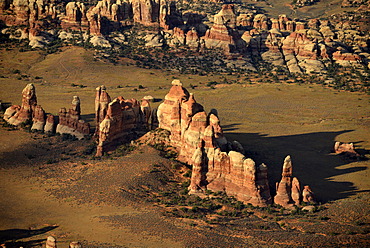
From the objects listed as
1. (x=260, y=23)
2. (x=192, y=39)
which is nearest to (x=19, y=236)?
(x=192, y=39)

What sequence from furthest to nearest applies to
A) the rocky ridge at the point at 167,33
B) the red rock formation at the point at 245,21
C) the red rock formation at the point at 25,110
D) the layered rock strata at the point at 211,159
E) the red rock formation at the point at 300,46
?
1. the red rock formation at the point at 245,21
2. the red rock formation at the point at 300,46
3. the rocky ridge at the point at 167,33
4. the red rock formation at the point at 25,110
5. the layered rock strata at the point at 211,159

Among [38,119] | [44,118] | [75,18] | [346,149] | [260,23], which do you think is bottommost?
[346,149]

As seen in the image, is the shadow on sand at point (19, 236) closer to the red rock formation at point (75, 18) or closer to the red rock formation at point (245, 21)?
the red rock formation at point (75, 18)

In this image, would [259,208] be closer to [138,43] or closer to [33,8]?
[138,43]

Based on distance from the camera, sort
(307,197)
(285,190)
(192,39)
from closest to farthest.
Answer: (285,190)
(307,197)
(192,39)

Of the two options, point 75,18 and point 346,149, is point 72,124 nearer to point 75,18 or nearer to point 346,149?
point 346,149

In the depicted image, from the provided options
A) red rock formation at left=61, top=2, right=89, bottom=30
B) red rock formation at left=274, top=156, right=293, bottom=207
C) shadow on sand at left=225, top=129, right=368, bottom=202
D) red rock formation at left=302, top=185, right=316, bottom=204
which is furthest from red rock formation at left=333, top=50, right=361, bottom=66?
red rock formation at left=274, top=156, right=293, bottom=207

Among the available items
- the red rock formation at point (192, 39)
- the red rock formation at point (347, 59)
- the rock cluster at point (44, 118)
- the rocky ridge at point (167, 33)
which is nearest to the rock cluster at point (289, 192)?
the rock cluster at point (44, 118)

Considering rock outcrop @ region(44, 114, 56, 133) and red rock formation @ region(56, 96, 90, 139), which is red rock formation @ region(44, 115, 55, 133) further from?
red rock formation @ region(56, 96, 90, 139)
